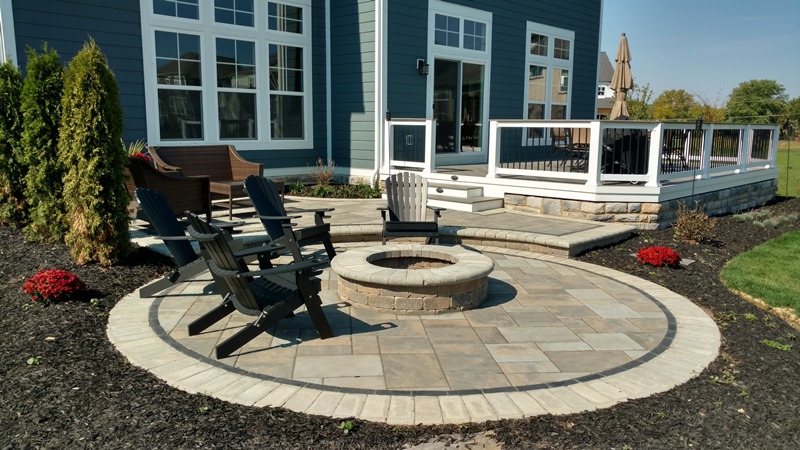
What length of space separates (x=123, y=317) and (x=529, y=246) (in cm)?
449

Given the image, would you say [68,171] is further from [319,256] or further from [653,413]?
[653,413]

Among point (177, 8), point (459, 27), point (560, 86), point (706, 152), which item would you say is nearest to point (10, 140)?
point (177, 8)

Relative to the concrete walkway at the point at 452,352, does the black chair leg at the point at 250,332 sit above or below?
above

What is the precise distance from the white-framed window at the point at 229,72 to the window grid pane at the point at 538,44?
5725mm

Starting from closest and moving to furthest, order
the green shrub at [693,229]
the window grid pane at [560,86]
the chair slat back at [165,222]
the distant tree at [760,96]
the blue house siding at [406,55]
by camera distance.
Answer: the chair slat back at [165,222]
the green shrub at [693,229]
the blue house siding at [406,55]
the window grid pane at [560,86]
the distant tree at [760,96]

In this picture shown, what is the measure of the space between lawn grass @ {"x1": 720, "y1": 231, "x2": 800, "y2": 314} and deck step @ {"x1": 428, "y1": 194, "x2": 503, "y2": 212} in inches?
137

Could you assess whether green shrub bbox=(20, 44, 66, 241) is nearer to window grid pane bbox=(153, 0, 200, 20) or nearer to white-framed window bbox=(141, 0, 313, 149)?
white-framed window bbox=(141, 0, 313, 149)

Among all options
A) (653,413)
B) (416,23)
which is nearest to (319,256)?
(653,413)

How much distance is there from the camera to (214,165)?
9.16 metres

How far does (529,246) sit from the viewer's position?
708 centimetres

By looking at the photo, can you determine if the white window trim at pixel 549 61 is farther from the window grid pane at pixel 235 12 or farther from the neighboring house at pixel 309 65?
the window grid pane at pixel 235 12

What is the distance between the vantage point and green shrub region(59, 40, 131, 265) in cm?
545

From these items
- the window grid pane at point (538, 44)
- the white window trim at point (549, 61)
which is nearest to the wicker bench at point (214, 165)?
the white window trim at point (549, 61)

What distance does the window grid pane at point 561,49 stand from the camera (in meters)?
14.8
